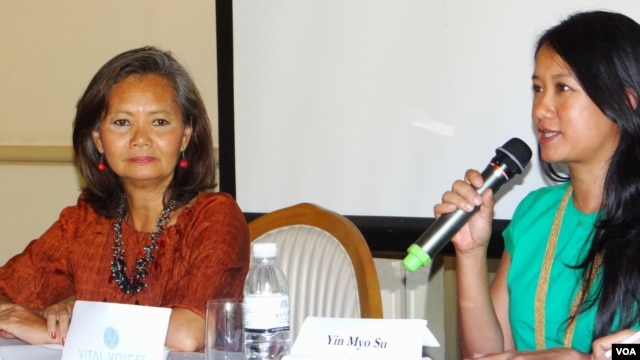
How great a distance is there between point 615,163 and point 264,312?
820mm

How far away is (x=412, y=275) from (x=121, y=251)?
1102 mm

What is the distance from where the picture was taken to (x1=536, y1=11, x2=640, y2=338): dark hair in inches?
68.5

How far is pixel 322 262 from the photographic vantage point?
2227 mm

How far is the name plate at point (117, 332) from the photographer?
58.1 inches

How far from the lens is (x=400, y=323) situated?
1.42 meters

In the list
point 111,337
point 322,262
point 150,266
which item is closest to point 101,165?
point 150,266

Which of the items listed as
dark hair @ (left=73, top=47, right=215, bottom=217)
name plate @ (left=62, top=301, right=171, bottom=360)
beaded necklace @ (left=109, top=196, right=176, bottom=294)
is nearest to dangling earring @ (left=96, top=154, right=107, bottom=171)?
dark hair @ (left=73, top=47, right=215, bottom=217)

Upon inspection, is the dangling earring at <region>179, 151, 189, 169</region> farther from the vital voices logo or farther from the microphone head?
the microphone head

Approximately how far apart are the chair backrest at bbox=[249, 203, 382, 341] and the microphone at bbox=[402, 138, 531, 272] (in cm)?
54

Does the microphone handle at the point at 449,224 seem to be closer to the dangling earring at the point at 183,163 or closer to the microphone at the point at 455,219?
the microphone at the point at 455,219

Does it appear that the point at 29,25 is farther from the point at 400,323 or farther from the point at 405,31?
the point at 400,323

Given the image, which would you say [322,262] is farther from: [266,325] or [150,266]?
[266,325]

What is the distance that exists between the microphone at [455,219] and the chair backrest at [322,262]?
1.78 ft

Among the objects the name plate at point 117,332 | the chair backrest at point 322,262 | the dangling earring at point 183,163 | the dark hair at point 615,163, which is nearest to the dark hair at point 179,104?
the dangling earring at point 183,163
